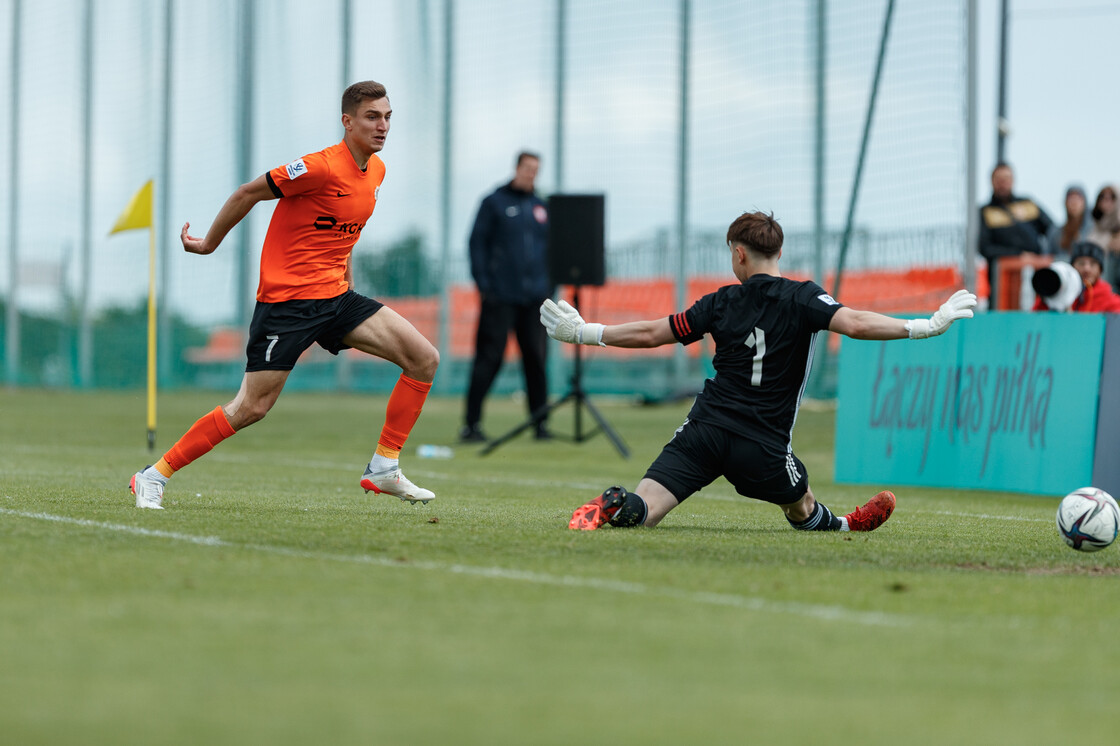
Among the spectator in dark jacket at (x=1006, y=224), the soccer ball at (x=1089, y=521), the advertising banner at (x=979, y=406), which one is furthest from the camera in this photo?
the spectator in dark jacket at (x=1006, y=224)

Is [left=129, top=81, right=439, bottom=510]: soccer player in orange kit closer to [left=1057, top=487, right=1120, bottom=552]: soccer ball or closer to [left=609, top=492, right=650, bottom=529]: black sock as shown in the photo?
[left=609, top=492, right=650, bottom=529]: black sock

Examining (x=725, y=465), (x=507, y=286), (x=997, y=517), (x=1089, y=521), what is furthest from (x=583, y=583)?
(x=507, y=286)

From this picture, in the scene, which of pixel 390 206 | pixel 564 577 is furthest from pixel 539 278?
pixel 390 206

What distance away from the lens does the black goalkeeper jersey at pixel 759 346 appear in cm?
632

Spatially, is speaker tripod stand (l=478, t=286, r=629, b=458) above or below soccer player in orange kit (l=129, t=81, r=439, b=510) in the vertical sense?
below

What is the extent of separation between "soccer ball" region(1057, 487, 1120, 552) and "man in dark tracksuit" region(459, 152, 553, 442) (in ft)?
26.3

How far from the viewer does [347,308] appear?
7309mm

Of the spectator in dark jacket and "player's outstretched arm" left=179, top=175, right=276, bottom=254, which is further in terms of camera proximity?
the spectator in dark jacket

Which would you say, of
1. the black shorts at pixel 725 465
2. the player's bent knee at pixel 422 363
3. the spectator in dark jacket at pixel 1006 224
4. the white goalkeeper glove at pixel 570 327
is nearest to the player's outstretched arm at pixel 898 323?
the black shorts at pixel 725 465

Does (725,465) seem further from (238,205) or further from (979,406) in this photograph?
(979,406)

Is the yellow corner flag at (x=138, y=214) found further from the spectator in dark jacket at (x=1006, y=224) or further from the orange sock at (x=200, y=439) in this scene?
the spectator in dark jacket at (x=1006, y=224)

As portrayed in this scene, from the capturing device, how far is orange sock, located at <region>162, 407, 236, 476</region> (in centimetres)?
705

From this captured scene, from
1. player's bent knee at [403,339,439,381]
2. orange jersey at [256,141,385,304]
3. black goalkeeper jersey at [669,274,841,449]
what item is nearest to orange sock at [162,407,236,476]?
orange jersey at [256,141,385,304]

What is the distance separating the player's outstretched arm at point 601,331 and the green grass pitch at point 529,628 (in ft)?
2.76
